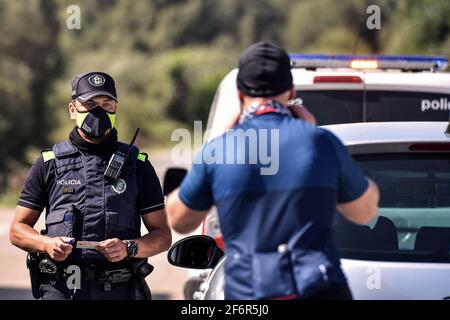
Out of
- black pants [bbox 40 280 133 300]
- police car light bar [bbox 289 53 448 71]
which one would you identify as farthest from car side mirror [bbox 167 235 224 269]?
police car light bar [bbox 289 53 448 71]

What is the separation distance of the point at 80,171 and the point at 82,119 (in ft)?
0.80

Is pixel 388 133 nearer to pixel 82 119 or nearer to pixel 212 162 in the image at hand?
pixel 212 162

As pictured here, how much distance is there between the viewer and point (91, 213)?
14.6ft

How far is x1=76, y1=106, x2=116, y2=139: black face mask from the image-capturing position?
4504 millimetres

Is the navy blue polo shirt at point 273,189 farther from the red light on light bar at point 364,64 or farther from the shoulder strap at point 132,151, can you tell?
the red light on light bar at point 364,64

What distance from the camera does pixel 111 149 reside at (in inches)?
180

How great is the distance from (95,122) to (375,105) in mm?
2883

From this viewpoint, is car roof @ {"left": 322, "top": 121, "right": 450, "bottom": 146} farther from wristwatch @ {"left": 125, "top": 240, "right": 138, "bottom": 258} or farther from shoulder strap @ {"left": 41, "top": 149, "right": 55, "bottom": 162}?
shoulder strap @ {"left": 41, "top": 149, "right": 55, "bottom": 162}

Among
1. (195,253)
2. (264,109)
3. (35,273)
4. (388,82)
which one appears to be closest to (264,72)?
(264,109)

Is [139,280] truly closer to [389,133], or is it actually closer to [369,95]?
[389,133]

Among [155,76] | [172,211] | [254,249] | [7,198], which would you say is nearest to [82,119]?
[172,211]

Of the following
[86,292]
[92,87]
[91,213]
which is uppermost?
[92,87]

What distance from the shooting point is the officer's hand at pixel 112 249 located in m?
4.36

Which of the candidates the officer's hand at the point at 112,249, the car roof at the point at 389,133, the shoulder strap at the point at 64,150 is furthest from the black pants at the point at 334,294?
the shoulder strap at the point at 64,150
